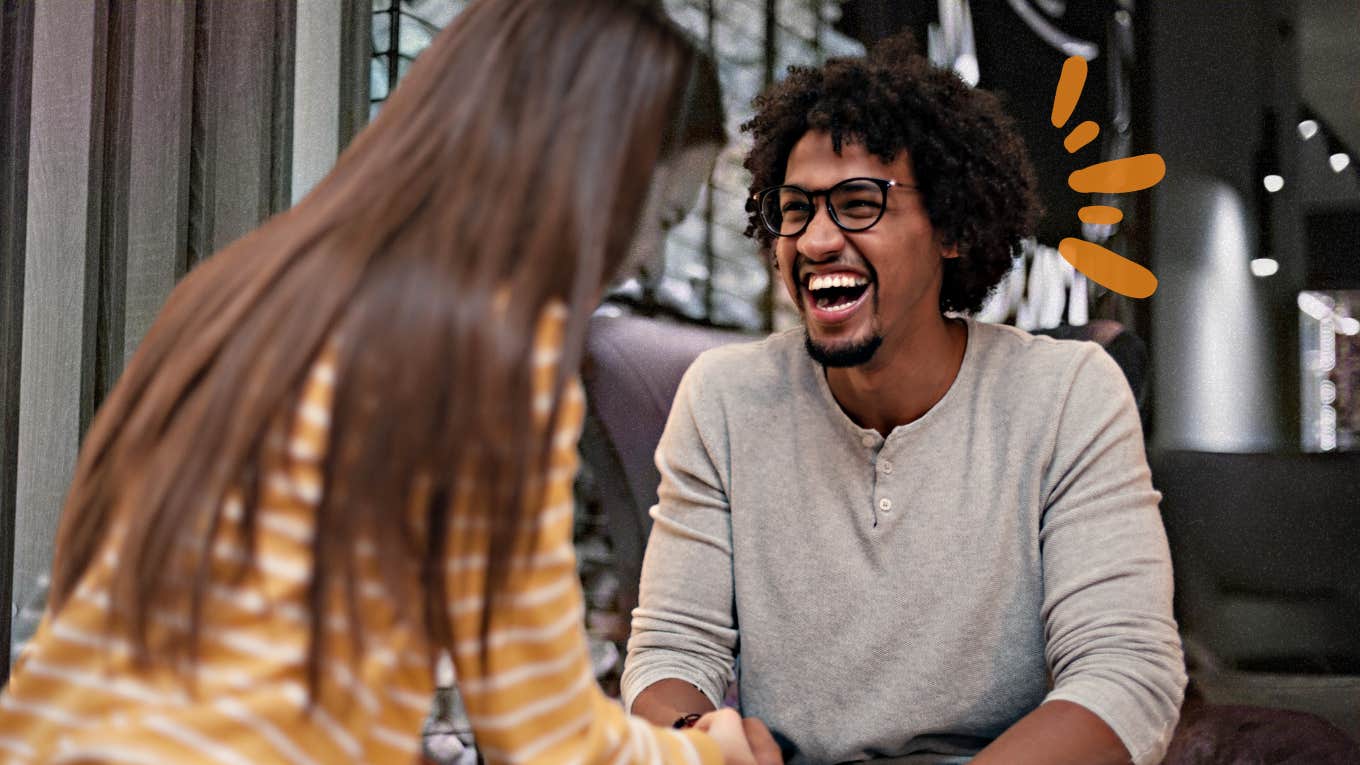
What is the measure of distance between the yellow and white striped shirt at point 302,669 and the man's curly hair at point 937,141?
1.05m

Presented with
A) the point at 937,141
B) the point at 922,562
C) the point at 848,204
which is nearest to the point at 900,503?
the point at 922,562

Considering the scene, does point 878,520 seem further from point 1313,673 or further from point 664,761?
point 1313,673

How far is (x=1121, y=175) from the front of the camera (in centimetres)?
223

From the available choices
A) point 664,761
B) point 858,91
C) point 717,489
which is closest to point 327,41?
point 858,91

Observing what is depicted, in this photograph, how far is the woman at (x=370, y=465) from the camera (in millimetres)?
756

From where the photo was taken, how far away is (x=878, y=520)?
1605 mm

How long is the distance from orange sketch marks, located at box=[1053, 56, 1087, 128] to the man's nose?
0.79 metres

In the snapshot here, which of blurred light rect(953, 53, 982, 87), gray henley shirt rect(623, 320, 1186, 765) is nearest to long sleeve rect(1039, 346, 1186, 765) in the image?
gray henley shirt rect(623, 320, 1186, 765)

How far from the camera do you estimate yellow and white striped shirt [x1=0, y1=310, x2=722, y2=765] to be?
2.48ft

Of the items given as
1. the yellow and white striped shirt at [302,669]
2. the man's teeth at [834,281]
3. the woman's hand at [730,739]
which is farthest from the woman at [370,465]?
the man's teeth at [834,281]

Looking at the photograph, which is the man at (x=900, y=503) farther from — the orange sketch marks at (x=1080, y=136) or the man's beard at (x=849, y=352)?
the orange sketch marks at (x=1080, y=136)

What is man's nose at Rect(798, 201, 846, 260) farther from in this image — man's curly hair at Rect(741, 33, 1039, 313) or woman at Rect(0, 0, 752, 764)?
woman at Rect(0, 0, 752, 764)

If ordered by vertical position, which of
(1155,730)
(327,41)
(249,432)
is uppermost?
(327,41)

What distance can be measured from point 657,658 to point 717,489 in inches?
10.0
